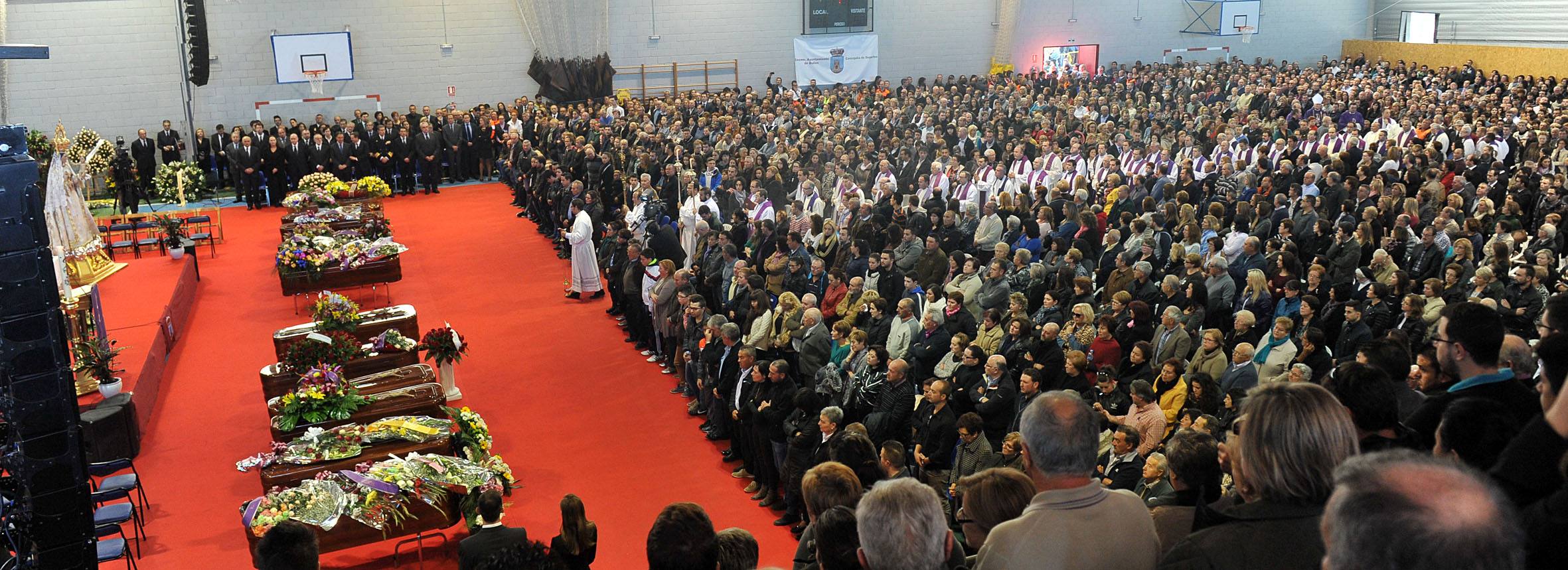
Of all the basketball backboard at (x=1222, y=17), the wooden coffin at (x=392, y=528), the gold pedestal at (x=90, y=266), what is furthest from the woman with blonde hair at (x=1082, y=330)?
the basketball backboard at (x=1222, y=17)

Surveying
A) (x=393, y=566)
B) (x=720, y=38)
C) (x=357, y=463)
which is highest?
(x=720, y=38)

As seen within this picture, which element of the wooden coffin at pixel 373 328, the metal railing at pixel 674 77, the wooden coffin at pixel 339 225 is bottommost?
the wooden coffin at pixel 373 328

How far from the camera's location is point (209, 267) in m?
15.9

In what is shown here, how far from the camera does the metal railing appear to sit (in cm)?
2728

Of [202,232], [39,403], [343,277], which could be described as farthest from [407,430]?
[202,232]

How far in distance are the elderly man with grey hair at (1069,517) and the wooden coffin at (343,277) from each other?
1198 cm

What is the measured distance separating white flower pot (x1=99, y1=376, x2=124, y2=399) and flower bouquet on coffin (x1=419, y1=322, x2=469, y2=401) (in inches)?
101

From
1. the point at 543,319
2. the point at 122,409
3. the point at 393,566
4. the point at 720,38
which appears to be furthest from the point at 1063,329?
the point at 720,38

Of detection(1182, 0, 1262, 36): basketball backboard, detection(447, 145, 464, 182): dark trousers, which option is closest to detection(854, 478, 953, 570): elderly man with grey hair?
detection(447, 145, 464, 182): dark trousers

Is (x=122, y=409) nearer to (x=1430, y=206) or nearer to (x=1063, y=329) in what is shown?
(x=1063, y=329)

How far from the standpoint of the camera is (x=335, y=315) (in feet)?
35.5

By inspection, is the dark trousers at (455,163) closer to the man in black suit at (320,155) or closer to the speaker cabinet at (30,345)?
the man in black suit at (320,155)

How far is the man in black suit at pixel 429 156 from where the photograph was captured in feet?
70.1

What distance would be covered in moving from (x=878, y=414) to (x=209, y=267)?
12046 mm
